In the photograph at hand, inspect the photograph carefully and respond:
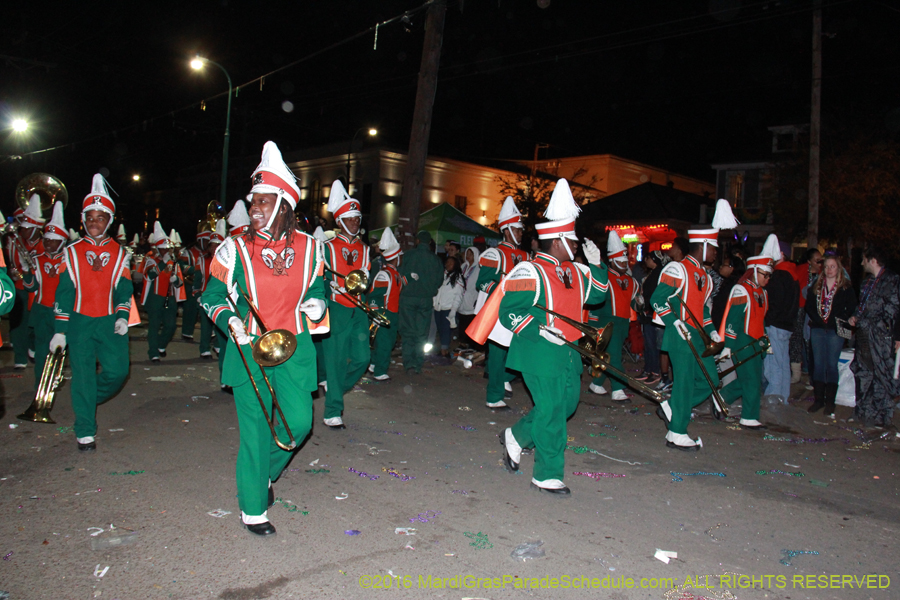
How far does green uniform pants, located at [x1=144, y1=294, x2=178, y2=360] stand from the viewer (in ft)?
34.6

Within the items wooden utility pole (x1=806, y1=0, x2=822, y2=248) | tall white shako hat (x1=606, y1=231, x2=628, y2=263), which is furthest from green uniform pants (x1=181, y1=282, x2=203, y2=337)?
wooden utility pole (x1=806, y1=0, x2=822, y2=248)

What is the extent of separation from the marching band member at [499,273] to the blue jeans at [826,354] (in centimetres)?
395

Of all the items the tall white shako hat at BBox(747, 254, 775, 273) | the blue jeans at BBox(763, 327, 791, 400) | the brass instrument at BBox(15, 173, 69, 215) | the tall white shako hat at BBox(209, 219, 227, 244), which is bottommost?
the blue jeans at BBox(763, 327, 791, 400)

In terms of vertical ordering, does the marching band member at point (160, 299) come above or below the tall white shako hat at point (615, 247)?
below

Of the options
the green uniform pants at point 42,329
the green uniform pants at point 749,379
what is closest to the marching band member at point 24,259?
the green uniform pants at point 42,329

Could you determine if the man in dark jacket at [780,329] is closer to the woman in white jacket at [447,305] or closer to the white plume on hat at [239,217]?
the woman in white jacket at [447,305]

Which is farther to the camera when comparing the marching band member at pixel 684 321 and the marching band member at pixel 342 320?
the marching band member at pixel 342 320

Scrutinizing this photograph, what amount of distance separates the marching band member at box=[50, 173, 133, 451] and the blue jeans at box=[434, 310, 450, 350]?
23.5ft

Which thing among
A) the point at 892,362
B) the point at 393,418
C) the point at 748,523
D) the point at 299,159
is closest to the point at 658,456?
the point at 748,523

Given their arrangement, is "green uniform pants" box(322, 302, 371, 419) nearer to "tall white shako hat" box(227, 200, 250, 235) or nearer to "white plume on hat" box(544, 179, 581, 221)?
"tall white shako hat" box(227, 200, 250, 235)

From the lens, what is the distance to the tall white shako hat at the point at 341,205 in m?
Answer: 7.33

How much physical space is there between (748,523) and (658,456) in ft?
5.29

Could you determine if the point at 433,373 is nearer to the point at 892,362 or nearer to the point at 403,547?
Answer: the point at 892,362

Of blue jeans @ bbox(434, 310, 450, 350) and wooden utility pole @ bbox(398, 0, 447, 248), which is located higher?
wooden utility pole @ bbox(398, 0, 447, 248)
